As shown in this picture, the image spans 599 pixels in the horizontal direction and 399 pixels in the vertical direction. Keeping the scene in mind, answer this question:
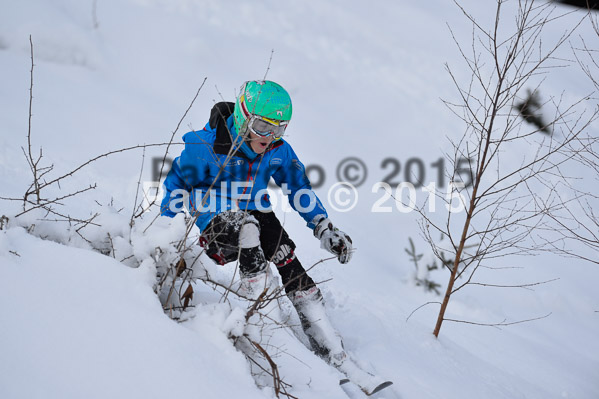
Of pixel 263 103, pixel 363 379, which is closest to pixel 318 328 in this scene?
pixel 363 379

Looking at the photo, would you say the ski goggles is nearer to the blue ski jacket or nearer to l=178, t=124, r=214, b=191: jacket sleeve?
the blue ski jacket

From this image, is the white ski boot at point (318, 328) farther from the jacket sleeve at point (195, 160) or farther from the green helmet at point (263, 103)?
the green helmet at point (263, 103)

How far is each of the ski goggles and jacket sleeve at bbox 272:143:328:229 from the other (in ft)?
1.43

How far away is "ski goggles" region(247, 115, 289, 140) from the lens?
311 centimetres

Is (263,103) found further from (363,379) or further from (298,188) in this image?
(363,379)

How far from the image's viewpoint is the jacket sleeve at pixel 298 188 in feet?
12.0

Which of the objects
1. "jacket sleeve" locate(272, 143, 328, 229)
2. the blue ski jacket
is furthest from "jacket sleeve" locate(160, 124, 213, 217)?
"jacket sleeve" locate(272, 143, 328, 229)

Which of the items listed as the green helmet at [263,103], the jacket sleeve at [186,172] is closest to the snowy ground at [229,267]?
the green helmet at [263,103]

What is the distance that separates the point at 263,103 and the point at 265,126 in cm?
14

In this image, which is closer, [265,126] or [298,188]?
[265,126]

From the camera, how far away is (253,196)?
3.51 meters

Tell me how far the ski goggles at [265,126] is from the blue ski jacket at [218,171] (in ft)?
0.51

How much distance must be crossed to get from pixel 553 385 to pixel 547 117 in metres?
7.81

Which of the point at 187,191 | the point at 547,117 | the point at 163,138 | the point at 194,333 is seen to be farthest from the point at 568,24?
the point at 194,333
